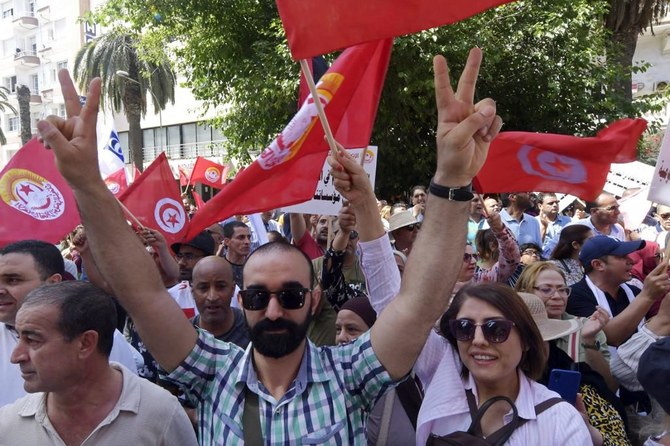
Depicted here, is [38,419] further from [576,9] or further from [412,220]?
[576,9]

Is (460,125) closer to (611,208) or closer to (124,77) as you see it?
(611,208)

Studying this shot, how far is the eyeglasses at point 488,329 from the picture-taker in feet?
7.99

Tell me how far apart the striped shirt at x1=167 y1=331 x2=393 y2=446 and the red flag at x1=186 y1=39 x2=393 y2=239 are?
1548mm

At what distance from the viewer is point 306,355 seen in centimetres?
212

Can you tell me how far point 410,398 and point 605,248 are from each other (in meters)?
2.34

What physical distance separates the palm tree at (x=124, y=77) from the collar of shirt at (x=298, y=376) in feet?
85.2

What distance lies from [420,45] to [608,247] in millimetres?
8500

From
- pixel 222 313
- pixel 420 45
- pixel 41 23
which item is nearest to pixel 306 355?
pixel 222 313

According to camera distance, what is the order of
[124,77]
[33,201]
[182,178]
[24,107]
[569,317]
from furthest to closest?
[124,77], [182,178], [24,107], [33,201], [569,317]

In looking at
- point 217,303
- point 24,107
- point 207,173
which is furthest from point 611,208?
point 24,107

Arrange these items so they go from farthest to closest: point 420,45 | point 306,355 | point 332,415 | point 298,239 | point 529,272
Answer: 1. point 420,45
2. point 298,239
3. point 529,272
4. point 306,355
5. point 332,415

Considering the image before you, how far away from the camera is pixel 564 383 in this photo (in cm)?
263

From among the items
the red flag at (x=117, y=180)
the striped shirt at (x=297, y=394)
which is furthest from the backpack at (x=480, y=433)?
the red flag at (x=117, y=180)

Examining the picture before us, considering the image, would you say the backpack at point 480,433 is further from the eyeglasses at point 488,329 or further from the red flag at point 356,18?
the red flag at point 356,18
